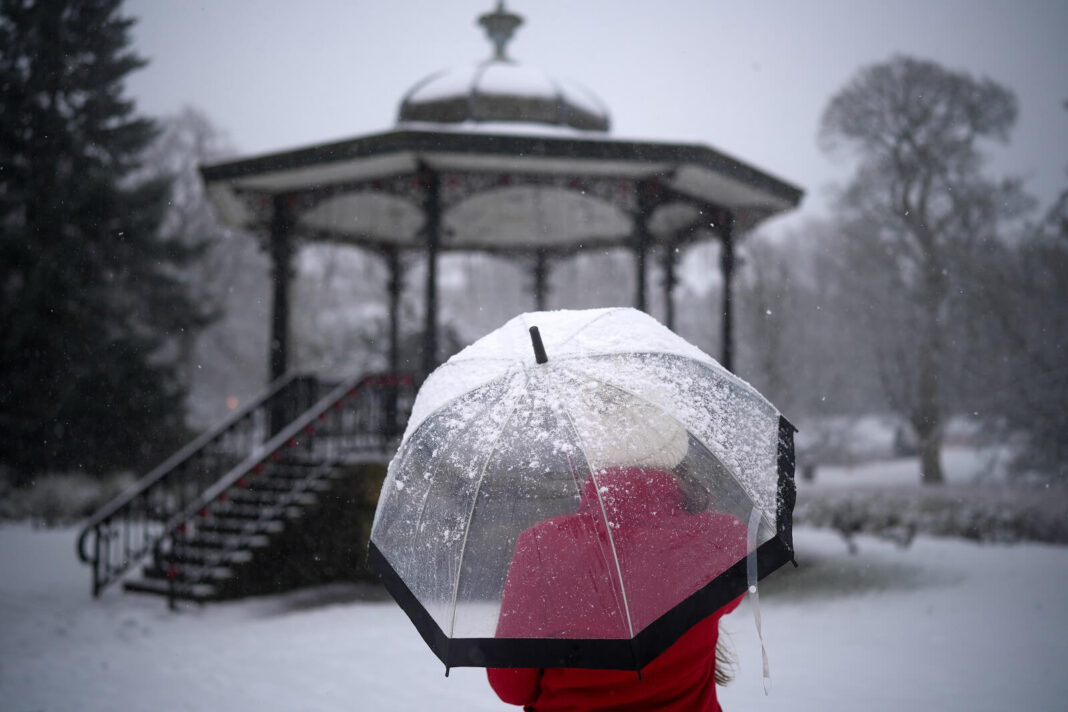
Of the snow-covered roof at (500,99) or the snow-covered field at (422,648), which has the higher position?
the snow-covered roof at (500,99)

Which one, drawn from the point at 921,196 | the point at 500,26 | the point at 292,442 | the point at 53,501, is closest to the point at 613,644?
the point at 292,442

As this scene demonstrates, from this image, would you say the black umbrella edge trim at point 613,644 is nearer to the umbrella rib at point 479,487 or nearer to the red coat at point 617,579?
the red coat at point 617,579

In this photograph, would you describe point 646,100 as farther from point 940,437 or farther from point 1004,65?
point 940,437

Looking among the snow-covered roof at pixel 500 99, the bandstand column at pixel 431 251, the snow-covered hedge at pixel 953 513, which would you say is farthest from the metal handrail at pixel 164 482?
the snow-covered hedge at pixel 953 513

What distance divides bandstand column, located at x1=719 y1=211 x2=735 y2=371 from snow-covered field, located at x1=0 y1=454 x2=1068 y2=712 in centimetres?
295

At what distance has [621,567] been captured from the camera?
161 cm

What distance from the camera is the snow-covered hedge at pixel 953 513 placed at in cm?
1050

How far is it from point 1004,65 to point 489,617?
15510mm

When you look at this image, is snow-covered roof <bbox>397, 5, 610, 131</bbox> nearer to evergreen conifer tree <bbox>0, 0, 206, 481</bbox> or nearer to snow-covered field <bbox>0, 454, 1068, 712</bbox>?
snow-covered field <bbox>0, 454, 1068, 712</bbox>

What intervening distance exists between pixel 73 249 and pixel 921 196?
17.4 metres

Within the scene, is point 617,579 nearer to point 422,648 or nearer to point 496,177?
point 422,648

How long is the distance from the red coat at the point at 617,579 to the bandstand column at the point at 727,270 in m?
8.21

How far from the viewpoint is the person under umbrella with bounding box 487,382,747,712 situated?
1603mm

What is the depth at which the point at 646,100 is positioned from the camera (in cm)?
2506
